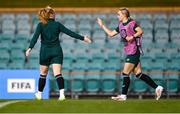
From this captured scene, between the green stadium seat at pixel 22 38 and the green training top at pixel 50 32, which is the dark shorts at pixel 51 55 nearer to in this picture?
the green training top at pixel 50 32

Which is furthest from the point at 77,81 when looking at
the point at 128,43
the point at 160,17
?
the point at 128,43

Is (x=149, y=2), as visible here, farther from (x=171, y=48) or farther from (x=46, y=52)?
(x=46, y=52)

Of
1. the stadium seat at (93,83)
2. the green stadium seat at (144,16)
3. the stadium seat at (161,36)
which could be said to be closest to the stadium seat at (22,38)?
the stadium seat at (93,83)

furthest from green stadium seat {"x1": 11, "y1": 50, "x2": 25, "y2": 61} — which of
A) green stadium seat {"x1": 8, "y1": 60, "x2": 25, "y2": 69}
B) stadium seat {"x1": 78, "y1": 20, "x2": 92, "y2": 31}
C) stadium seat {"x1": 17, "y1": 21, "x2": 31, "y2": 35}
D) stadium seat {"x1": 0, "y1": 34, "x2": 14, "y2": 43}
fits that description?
stadium seat {"x1": 78, "y1": 20, "x2": 92, "y2": 31}

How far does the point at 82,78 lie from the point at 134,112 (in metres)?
7.15

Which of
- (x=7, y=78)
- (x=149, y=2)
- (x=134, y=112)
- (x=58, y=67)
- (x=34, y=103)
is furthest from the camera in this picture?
(x=149, y=2)

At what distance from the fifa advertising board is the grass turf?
11.9ft

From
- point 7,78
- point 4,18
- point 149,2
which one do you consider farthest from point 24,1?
point 7,78

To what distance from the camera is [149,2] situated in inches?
672

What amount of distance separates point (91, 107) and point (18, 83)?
4518 mm

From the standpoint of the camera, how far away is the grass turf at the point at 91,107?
7.96 metres

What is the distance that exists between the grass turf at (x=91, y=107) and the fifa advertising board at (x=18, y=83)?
3631 mm

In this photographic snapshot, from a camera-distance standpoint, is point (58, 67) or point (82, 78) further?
point (82, 78)

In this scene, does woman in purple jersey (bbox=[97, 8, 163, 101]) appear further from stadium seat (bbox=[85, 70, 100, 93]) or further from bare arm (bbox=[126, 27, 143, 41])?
stadium seat (bbox=[85, 70, 100, 93])
